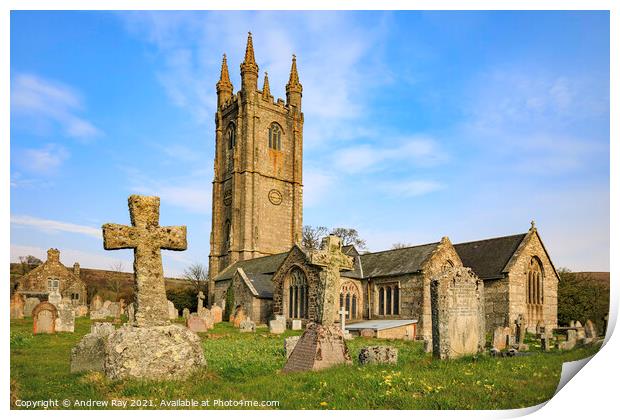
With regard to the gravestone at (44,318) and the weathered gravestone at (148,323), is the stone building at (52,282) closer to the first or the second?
the gravestone at (44,318)

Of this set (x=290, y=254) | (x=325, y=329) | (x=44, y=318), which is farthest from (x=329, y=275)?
(x=290, y=254)

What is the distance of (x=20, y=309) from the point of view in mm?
27484

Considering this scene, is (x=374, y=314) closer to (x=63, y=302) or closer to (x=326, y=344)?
(x=63, y=302)

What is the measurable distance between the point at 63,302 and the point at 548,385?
18.4 m

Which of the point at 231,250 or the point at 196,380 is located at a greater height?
the point at 231,250

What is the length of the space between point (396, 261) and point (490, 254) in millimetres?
4862

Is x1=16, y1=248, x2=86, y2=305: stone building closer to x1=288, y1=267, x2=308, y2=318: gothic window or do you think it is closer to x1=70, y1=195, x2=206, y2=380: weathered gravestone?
x1=288, y1=267, x2=308, y2=318: gothic window

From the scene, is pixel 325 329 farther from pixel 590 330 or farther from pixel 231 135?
pixel 231 135

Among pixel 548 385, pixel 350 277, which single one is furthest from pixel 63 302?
pixel 548 385

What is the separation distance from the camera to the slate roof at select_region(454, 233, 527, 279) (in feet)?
84.4

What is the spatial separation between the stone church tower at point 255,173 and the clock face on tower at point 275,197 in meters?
0.03

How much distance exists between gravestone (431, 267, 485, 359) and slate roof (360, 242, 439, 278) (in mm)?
12792

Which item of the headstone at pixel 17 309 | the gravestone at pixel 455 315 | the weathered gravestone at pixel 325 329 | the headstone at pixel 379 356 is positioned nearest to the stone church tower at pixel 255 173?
the headstone at pixel 17 309
